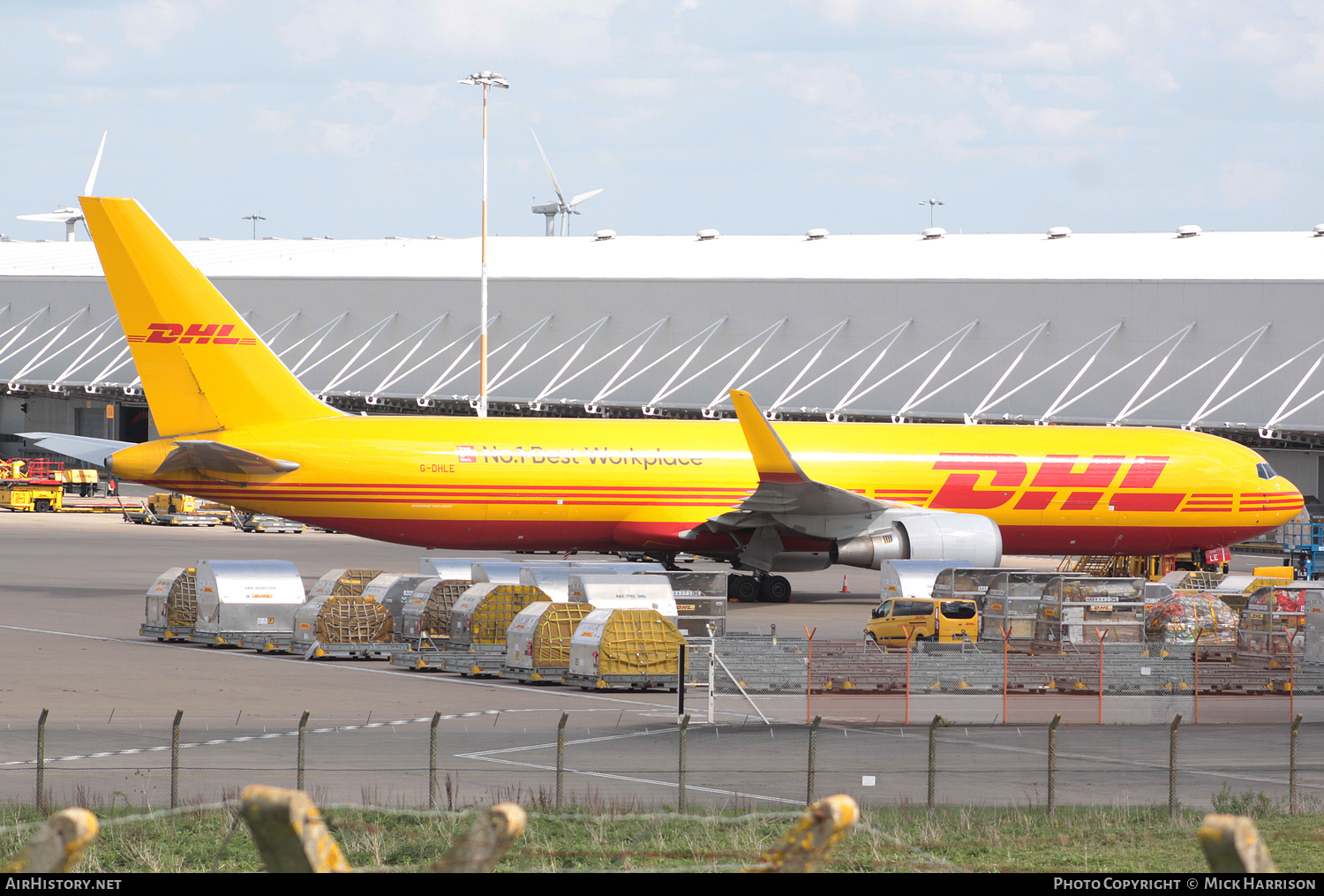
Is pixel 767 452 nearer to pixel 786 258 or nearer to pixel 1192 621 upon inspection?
pixel 1192 621

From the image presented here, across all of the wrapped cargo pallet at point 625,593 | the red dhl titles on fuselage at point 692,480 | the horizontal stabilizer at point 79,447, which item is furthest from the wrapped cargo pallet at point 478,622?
the horizontal stabilizer at point 79,447

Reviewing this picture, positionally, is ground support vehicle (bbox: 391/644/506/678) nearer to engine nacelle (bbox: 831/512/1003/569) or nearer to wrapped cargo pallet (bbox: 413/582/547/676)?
wrapped cargo pallet (bbox: 413/582/547/676)

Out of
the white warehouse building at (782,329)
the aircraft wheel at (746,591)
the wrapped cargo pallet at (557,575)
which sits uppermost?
the white warehouse building at (782,329)

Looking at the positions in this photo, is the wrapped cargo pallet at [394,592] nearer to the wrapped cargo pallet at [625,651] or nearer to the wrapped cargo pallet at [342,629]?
the wrapped cargo pallet at [342,629]

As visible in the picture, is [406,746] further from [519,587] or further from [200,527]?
[200,527]

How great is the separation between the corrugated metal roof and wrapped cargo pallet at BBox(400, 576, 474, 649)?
157 ft

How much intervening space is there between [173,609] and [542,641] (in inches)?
350

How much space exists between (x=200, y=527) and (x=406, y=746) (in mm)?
52546

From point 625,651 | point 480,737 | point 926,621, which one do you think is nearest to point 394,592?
point 625,651

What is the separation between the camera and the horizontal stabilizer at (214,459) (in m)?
34.6

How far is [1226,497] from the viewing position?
41219 millimetres

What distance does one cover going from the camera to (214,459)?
3488cm

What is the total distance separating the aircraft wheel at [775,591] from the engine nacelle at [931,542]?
2348 millimetres
